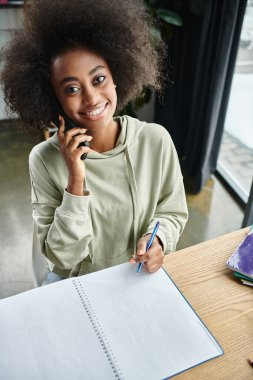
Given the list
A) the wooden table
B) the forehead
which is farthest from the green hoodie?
the forehead

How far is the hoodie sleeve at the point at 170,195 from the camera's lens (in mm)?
1001

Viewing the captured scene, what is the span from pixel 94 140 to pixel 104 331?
0.52 m

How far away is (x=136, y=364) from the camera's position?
1.96ft

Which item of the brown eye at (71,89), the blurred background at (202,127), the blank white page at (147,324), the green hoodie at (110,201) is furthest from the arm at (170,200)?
the blurred background at (202,127)

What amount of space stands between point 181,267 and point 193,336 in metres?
0.18

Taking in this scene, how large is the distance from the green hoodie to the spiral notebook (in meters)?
0.17

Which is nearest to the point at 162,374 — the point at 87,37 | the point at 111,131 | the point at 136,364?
the point at 136,364

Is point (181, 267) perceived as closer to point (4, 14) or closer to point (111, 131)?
point (111, 131)

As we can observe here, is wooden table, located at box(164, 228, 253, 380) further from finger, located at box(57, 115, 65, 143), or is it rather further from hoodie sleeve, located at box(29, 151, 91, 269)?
finger, located at box(57, 115, 65, 143)

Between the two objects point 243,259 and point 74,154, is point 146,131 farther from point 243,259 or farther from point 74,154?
point 243,259

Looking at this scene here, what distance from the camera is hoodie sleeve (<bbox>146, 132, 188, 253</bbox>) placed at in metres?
1.00

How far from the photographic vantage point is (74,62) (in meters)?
0.79

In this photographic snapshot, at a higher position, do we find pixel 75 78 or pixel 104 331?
pixel 75 78

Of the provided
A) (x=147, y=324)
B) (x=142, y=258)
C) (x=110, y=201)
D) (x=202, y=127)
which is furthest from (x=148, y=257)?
(x=202, y=127)
